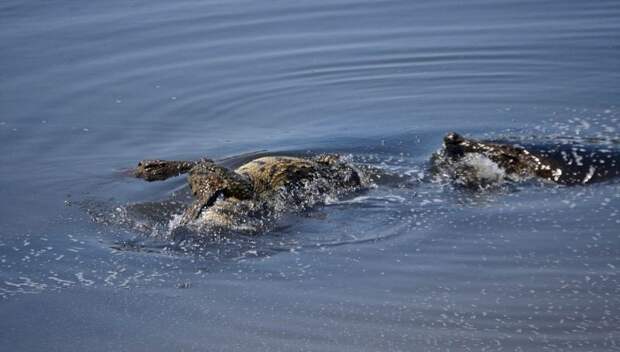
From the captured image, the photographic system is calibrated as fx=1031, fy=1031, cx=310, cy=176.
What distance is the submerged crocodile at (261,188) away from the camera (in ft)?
25.5

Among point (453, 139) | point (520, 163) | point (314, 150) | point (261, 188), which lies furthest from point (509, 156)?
point (261, 188)

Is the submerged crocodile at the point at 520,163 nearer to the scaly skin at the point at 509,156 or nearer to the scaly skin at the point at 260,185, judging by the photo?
the scaly skin at the point at 509,156

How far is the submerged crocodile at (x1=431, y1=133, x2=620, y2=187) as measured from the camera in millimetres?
8242

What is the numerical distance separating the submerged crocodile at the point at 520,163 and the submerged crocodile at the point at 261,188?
30.3 inches

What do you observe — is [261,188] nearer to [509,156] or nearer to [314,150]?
[314,150]

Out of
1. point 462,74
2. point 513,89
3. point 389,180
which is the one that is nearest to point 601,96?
point 513,89

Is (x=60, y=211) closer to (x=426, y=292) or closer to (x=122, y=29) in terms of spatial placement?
(x=426, y=292)

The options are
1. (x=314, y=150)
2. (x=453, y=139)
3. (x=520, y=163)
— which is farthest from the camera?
(x=314, y=150)

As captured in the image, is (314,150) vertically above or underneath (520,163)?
above

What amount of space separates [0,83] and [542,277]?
7.63m

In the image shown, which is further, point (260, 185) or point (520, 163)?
point (520, 163)

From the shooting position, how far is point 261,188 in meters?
8.20

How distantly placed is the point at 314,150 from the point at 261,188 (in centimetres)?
127

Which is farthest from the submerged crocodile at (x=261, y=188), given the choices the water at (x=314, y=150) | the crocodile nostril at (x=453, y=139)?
the crocodile nostril at (x=453, y=139)
